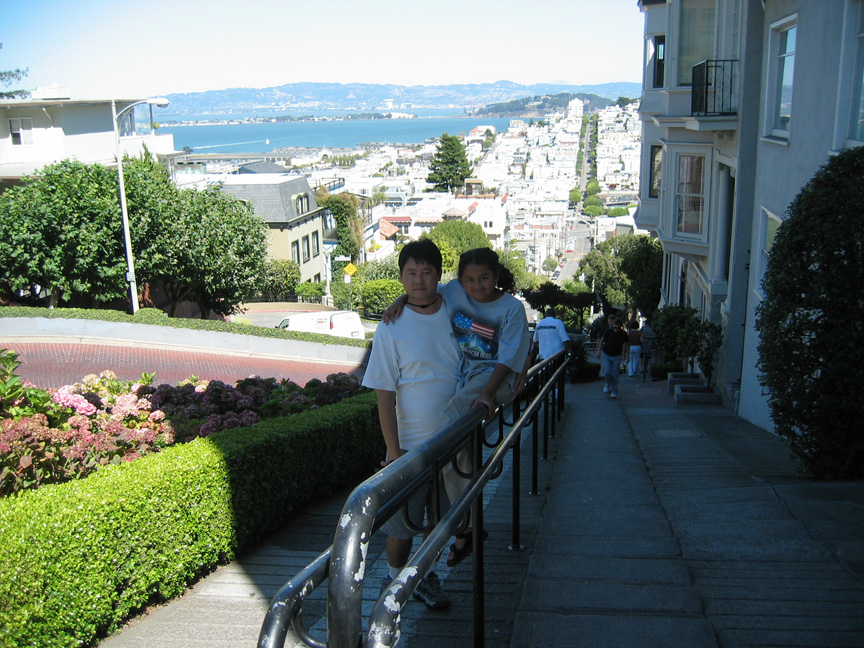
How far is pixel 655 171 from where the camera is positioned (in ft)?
78.4

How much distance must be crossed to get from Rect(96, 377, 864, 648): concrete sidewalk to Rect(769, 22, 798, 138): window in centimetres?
692

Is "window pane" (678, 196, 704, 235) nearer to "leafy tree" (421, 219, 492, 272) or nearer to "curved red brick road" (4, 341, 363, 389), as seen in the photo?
"curved red brick road" (4, 341, 363, 389)

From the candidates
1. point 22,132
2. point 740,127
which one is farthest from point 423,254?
point 22,132

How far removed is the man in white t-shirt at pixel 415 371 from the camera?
367 centimetres

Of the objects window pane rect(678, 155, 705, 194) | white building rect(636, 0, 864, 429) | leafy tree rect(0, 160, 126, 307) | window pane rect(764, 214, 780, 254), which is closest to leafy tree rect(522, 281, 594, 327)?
white building rect(636, 0, 864, 429)

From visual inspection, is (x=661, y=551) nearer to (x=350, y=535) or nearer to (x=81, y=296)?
(x=350, y=535)

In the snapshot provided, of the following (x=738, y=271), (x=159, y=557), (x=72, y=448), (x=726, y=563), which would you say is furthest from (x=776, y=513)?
(x=738, y=271)

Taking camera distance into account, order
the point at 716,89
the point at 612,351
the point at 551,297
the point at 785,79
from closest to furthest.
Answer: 1. the point at 785,79
2. the point at 612,351
3. the point at 716,89
4. the point at 551,297

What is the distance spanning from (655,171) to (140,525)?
21.7 m

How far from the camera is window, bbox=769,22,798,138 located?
1169cm

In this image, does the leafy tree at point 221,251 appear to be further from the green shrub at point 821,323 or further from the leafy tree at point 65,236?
the green shrub at point 821,323

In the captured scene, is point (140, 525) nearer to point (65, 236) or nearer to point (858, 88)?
point (858, 88)

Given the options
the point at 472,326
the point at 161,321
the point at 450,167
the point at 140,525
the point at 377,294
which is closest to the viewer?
the point at 472,326

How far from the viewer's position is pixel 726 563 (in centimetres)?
420
